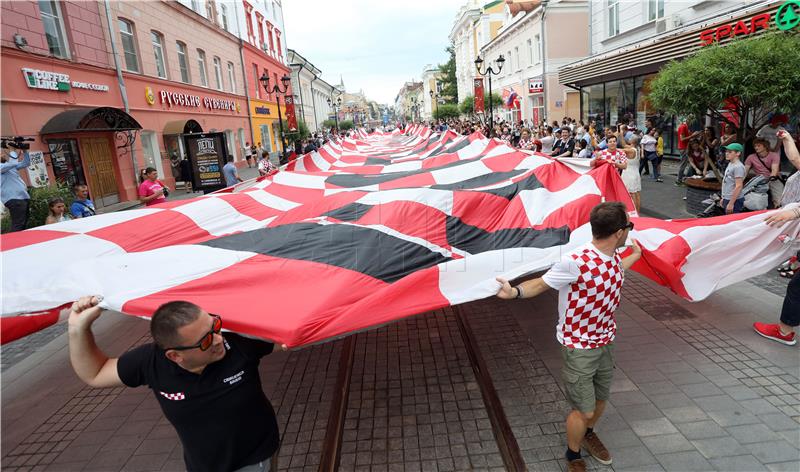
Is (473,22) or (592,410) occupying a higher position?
(473,22)

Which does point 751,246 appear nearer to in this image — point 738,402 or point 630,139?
point 738,402

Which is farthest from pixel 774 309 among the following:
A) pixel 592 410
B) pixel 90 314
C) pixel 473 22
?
pixel 473 22

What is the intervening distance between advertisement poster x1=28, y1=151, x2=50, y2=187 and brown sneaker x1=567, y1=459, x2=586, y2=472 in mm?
13134

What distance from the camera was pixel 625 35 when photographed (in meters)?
16.5

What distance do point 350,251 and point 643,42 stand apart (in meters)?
15.6

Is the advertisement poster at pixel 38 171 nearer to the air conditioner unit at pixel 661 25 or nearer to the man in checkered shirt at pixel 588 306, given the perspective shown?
the man in checkered shirt at pixel 588 306

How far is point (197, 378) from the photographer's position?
7.07 feet

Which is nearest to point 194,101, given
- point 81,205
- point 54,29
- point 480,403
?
point 54,29

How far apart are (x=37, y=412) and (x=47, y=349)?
171 centimetres

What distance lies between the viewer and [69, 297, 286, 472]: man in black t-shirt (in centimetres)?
203

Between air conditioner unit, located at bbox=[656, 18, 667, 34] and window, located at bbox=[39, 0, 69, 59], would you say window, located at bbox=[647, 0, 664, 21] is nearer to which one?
air conditioner unit, located at bbox=[656, 18, 667, 34]

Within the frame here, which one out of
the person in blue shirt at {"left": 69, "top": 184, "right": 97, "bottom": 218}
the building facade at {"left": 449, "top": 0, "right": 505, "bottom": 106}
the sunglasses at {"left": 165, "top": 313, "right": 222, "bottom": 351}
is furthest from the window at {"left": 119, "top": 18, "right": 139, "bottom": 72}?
the building facade at {"left": 449, "top": 0, "right": 505, "bottom": 106}

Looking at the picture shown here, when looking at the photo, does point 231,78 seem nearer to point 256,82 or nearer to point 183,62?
point 256,82

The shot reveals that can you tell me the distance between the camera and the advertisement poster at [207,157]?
15086 mm
